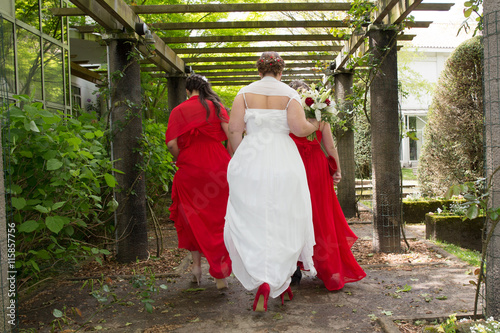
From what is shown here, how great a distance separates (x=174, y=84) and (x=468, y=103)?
19.8 feet

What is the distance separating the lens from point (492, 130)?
277 cm

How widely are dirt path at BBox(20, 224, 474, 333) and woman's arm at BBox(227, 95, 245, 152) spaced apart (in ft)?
4.95

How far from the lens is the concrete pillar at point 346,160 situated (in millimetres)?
8773

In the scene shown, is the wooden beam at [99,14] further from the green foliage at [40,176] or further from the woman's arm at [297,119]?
the woman's arm at [297,119]

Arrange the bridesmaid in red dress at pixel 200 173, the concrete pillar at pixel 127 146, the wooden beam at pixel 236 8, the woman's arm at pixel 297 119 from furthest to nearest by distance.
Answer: the wooden beam at pixel 236 8 < the concrete pillar at pixel 127 146 < the bridesmaid in red dress at pixel 200 173 < the woman's arm at pixel 297 119

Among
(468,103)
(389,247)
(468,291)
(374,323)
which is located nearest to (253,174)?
(374,323)

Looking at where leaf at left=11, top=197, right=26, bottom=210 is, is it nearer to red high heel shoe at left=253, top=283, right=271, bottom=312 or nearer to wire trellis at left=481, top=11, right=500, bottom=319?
red high heel shoe at left=253, top=283, right=271, bottom=312

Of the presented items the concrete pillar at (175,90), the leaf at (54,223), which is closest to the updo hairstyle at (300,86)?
the leaf at (54,223)

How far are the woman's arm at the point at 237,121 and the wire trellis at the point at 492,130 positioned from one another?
1.98 m

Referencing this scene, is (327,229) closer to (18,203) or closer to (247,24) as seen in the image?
(18,203)

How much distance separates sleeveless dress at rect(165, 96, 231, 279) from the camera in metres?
4.50

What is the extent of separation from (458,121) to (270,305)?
6.68 m

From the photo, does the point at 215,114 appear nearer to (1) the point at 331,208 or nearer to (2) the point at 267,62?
(2) the point at 267,62

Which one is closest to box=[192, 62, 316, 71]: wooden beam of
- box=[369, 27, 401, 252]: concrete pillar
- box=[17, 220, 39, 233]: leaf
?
box=[369, 27, 401, 252]: concrete pillar
